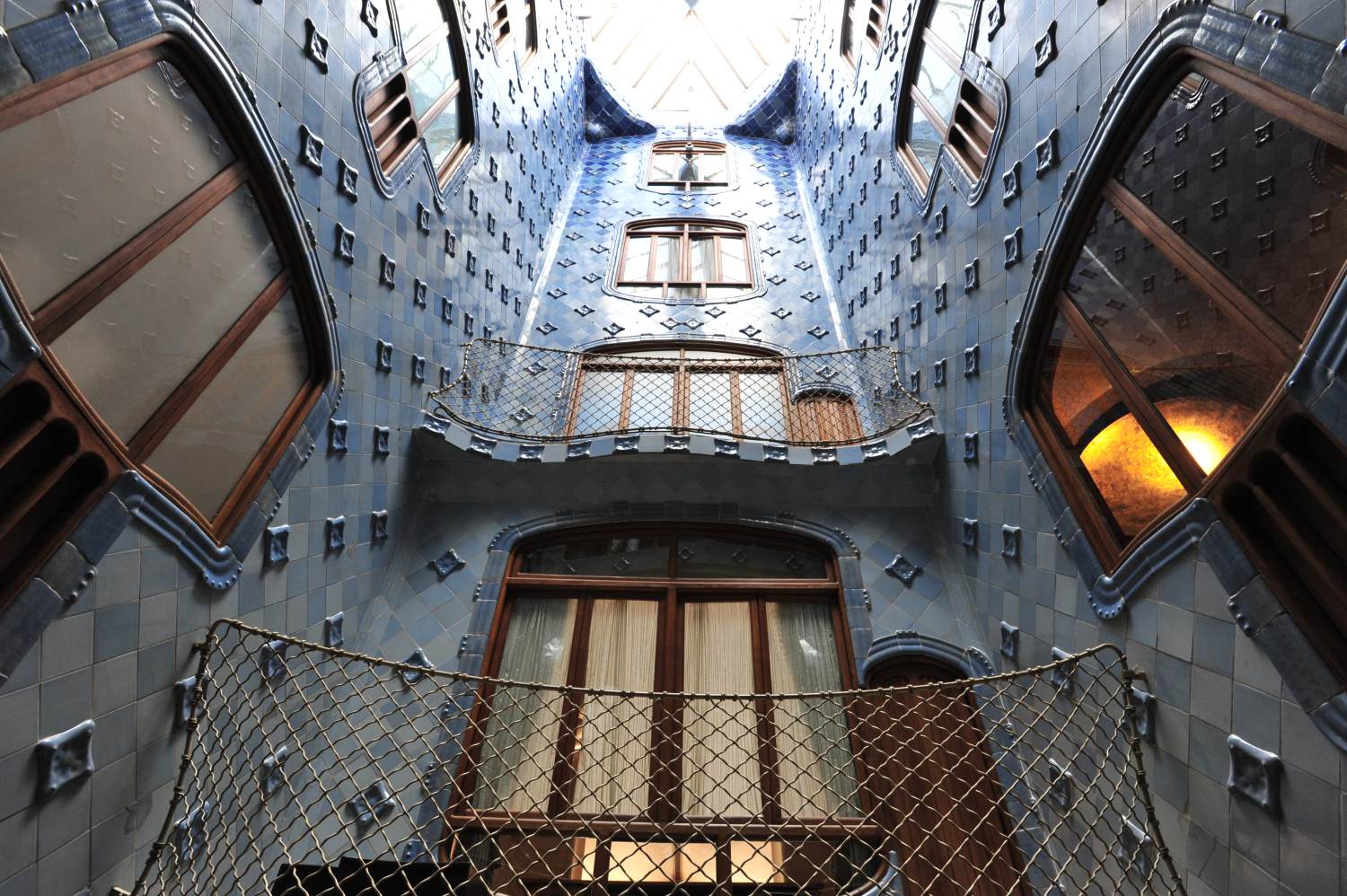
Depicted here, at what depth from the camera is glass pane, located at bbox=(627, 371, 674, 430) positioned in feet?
23.0

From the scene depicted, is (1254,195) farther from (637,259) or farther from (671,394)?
(637,259)

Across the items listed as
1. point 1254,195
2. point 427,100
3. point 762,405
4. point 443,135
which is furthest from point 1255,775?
point 443,135

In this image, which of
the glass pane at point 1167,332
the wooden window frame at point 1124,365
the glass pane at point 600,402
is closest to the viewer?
the wooden window frame at point 1124,365

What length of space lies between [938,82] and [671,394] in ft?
13.9

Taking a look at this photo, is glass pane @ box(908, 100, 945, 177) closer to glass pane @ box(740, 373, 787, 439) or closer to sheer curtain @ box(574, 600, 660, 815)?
glass pane @ box(740, 373, 787, 439)

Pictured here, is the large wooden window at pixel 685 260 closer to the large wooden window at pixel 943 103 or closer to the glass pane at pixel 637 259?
the glass pane at pixel 637 259

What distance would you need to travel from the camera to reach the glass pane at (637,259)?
10.2 metres

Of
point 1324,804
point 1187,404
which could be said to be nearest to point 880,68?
point 1187,404

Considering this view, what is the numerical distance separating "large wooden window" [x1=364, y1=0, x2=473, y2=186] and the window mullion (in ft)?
17.9

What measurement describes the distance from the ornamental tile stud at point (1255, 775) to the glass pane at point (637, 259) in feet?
29.4

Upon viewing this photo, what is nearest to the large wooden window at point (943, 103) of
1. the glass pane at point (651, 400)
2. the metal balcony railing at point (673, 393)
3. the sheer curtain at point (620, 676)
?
the metal balcony railing at point (673, 393)

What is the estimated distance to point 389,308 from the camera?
17.6 feet

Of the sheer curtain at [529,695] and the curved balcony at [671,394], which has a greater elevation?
the curved balcony at [671,394]

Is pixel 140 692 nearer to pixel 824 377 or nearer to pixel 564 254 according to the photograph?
pixel 824 377
